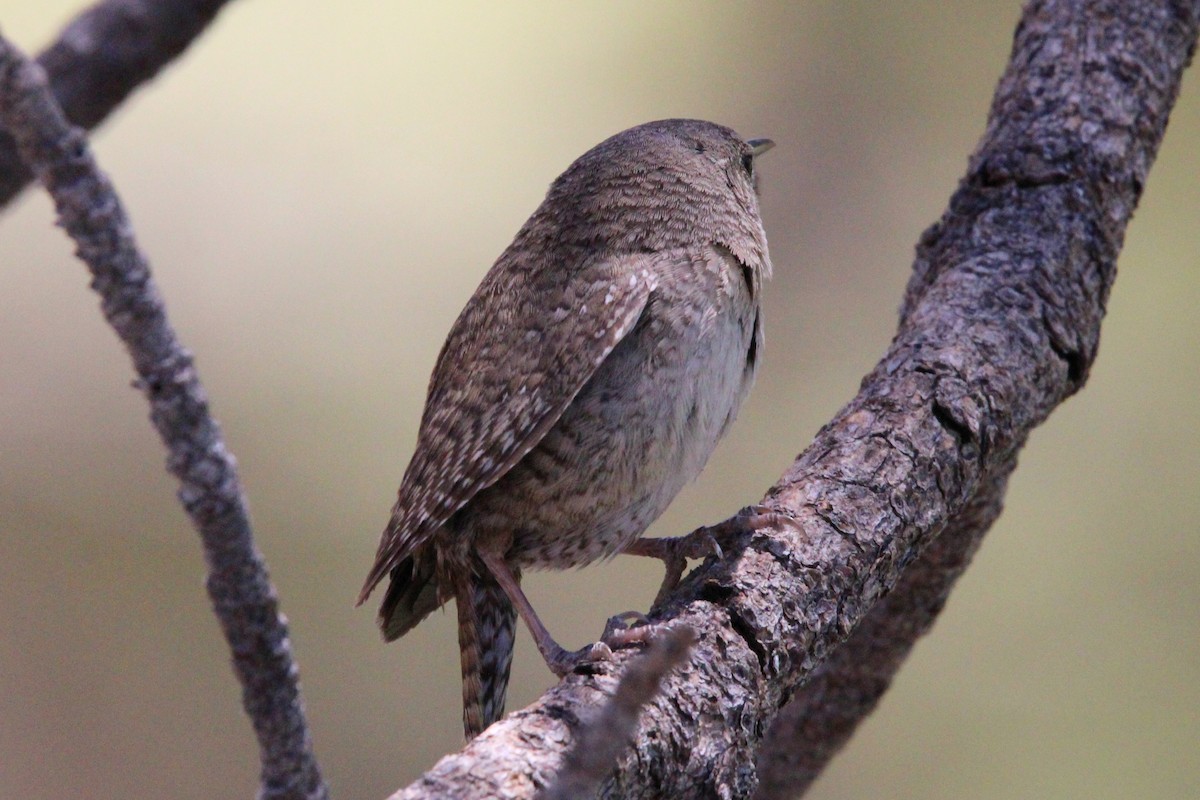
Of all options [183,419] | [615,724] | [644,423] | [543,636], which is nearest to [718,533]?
[644,423]

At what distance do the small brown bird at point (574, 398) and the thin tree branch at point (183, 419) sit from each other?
1088 mm

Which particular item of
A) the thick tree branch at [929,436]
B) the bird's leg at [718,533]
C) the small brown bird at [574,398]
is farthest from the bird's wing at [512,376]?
the thick tree branch at [929,436]

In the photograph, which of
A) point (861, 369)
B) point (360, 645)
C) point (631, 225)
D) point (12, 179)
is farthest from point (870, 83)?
point (12, 179)

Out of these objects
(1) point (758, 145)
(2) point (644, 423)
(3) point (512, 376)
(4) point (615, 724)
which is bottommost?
(4) point (615, 724)

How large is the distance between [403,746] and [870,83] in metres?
5.03

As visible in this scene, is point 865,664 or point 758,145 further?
point 758,145

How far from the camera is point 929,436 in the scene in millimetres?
2803

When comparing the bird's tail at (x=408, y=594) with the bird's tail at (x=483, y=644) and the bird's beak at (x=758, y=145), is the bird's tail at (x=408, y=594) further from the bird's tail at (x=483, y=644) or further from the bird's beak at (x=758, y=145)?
the bird's beak at (x=758, y=145)

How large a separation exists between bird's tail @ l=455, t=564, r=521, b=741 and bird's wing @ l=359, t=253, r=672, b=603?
323mm

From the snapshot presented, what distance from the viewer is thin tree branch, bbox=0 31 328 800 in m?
1.36

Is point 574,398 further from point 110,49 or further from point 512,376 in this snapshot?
point 110,49

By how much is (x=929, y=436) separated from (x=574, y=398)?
0.83m

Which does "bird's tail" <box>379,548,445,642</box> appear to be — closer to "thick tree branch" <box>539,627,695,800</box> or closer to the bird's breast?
the bird's breast

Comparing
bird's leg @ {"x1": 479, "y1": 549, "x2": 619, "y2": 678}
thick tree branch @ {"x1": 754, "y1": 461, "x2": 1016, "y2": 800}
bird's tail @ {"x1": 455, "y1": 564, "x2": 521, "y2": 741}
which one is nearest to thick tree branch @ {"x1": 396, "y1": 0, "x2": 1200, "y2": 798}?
thick tree branch @ {"x1": 754, "y1": 461, "x2": 1016, "y2": 800}
